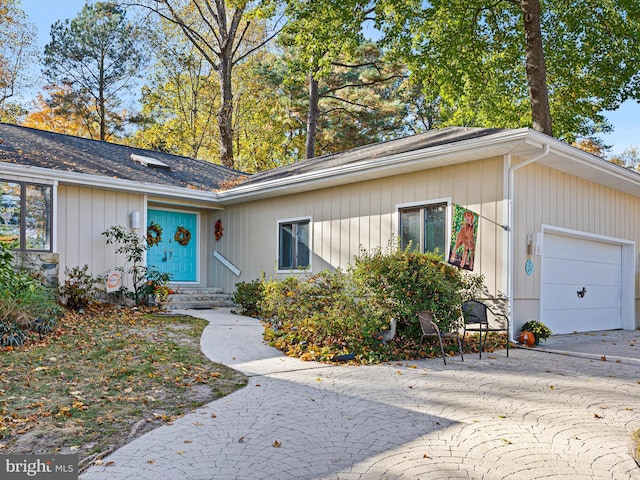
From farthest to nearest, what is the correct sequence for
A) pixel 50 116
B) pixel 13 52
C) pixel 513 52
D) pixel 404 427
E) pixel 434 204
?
pixel 50 116 → pixel 13 52 → pixel 513 52 → pixel 434 204 → pixel 404 427

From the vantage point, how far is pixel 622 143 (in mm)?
30766

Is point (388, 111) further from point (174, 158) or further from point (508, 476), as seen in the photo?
point (508, 476)

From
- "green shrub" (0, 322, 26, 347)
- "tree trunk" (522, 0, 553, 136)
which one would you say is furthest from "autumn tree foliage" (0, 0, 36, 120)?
"tree trunk" (522, 0, 553, 136)

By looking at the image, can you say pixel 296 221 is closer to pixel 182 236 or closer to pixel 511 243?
pixel 182 236

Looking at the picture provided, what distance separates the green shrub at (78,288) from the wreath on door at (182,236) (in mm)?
2475

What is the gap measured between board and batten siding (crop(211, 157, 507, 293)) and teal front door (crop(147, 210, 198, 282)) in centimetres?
60

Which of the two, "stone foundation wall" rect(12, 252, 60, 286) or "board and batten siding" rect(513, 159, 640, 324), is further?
"stone foundation wall" rect(12, 252, 60, 286)

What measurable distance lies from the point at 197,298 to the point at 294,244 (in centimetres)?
252

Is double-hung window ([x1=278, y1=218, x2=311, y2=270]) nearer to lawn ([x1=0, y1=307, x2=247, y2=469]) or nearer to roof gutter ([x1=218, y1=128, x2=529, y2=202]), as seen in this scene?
roof gutter ([x1=218, y1=128, x2=529, y2=202])

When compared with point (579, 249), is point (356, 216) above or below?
above

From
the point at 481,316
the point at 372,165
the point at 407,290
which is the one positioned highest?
the point at 372,165

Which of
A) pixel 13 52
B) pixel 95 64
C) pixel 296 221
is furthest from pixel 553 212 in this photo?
pixel 13 52

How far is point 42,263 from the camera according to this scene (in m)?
9.49

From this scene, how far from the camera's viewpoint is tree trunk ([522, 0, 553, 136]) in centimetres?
1261
